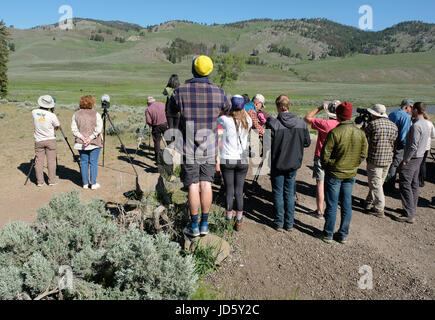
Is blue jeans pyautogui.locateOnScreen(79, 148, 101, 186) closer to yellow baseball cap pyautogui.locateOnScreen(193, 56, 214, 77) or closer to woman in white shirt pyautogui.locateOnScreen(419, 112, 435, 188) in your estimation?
yellow baseball cap pyautogui.locateOnScreen(193, 56, 214, 77)

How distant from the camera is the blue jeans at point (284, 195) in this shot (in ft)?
17.5

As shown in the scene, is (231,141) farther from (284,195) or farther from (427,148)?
(427,148)

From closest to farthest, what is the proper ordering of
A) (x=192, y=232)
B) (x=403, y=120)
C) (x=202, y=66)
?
(x=202, y=66)
(x=192, y=232)
(x=403, y=120)

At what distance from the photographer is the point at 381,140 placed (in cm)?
584

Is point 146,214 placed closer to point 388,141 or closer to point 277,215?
point 277,215

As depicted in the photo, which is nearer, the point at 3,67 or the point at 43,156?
the point at 43,156

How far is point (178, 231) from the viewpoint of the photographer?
4891 mm

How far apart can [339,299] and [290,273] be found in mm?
701

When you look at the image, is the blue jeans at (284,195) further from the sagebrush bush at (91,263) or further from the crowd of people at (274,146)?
the sagebrush bush at (91,263)

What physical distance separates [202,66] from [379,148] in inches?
157

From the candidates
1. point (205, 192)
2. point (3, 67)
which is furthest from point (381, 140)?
point (3, 67)

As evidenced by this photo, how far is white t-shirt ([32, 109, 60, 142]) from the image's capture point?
705 cm

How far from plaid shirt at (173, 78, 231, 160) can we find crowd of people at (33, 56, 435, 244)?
1 centimetres
